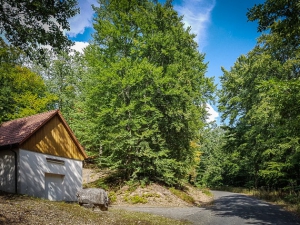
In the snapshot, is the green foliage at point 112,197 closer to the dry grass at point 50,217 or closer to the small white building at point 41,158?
the small white building at point 41,158

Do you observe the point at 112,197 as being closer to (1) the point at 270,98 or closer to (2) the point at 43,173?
(2) the point at 43,173

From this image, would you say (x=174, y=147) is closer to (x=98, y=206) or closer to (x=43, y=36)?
(x=98, y=206)

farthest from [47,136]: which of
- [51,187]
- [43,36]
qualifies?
[43,36]

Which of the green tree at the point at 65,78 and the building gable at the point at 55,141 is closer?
the building gable at the point at 55,141

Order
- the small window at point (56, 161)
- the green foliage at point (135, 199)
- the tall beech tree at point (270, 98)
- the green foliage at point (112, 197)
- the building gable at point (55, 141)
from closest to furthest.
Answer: the tall beech tree at point (270, 98)
the building gable at point (55, 141)
the small window at point (56, 161)
the green foliage at point (135, 199)
the green foliage at point (112, 197)

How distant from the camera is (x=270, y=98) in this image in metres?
21.4

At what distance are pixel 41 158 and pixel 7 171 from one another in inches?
78.7

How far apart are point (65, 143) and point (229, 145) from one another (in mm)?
23030

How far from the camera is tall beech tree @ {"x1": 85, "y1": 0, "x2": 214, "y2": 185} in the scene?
19406mm

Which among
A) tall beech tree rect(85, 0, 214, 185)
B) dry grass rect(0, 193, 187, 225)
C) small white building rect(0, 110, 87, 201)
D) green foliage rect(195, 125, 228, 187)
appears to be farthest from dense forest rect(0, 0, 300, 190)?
green foliage rect(195, 125, 228, 187)

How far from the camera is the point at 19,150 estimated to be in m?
14.0

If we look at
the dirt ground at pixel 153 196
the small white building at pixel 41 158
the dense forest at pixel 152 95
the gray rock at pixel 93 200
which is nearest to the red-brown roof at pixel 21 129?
the small white building at pixel 41 158

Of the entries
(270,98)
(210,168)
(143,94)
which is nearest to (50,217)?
(143,94)

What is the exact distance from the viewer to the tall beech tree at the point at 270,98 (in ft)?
30.5
